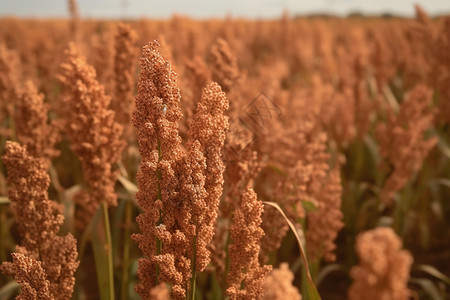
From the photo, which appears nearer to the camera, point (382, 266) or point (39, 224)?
point (382, 266)

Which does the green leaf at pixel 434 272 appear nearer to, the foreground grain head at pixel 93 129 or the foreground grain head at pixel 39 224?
the foreground grain head at pixel 93 129

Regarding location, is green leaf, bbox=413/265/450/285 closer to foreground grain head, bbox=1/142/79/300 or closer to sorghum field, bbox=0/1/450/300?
sorghum field, bbox=0/1/450/300

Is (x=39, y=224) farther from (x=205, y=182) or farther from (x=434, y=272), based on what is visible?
(x=434, y=272)

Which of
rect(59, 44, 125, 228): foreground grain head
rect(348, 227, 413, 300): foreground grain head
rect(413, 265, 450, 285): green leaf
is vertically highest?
rect(59, 44, 125, 228): foreground grain head

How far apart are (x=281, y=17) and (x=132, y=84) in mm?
Answer: 6573

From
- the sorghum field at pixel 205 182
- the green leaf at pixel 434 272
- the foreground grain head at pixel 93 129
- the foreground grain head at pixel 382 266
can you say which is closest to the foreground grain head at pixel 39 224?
the sorghum field at pixel 205 182

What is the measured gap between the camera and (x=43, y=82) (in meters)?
4.91

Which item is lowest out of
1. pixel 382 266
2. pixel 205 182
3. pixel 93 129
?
pixel 382 266

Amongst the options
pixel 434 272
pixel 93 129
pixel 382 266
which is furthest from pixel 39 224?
pixel 434 272

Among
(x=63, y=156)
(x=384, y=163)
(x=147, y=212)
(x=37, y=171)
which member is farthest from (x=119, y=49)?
(x=63, y=156)

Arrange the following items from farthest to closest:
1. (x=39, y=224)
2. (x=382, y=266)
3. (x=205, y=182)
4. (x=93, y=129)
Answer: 1. (x=93, y=129)
2. (x=39, y=224)
3. (x=205, y=182)
4. (x=382, y=266)

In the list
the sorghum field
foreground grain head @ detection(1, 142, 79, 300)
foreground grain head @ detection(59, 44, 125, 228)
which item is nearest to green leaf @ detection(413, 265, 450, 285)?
the sorghum field

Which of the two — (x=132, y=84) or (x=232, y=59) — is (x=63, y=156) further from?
(x=232, y=59)

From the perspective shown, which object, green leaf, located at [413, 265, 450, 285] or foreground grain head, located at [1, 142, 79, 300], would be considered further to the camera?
green leaf, located at [413, 265, 450, 285]
